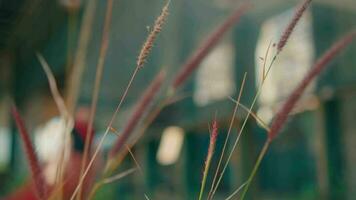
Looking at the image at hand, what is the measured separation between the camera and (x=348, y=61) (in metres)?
2.45

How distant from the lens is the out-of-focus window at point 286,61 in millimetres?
2561

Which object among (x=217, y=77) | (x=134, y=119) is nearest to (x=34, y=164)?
(x=134, y=119)

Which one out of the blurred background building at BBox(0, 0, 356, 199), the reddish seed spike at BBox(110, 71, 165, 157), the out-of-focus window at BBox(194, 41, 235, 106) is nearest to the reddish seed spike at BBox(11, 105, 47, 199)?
the reddish seed spike at BBox(110, 71, 165, 157)

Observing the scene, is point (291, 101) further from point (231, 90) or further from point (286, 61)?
point (231, 90)

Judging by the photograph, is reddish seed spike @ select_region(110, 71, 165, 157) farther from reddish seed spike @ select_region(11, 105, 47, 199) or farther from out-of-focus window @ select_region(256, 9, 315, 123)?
out-of-focus window @ select_region(256, 9, 315, 123)

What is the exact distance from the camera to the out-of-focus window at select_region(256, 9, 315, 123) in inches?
101

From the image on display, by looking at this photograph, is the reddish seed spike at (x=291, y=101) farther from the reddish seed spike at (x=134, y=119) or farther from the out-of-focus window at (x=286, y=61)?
the out-of-focus window at (x=286, y=61)

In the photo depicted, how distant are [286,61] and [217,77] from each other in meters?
0.61

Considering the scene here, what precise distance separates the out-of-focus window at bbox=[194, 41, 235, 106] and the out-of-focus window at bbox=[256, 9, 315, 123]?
26cm

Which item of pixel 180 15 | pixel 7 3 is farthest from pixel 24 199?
pixel 7 3

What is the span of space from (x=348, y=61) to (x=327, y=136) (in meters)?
0.42

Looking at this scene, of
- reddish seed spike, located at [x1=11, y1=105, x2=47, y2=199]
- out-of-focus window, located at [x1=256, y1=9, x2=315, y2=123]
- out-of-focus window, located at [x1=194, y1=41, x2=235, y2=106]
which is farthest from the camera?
out-of-focus window, located at [x1=194, y1=41, x2=235, y2=106]

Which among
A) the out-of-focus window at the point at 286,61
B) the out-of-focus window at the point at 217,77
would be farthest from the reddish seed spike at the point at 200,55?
the out-of-focus window at the point at 217,77

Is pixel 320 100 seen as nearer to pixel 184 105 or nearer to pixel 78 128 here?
pixel 184 105
